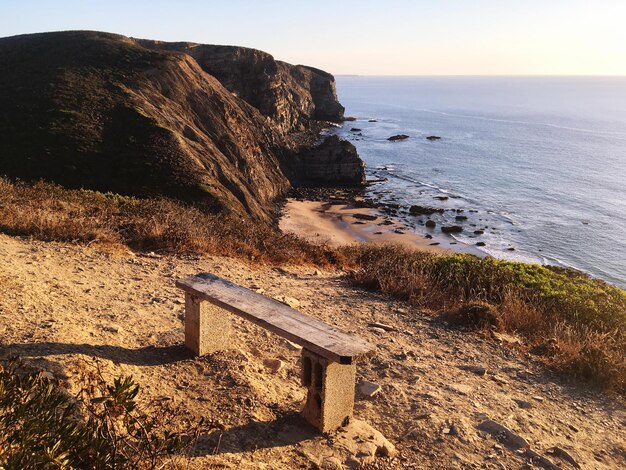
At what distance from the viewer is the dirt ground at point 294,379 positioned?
4.53 metres

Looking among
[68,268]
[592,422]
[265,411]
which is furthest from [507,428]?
[68,268]

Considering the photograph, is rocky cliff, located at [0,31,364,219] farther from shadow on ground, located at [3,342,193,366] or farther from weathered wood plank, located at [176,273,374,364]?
weathered wood plank, located at [176,273,374,364]

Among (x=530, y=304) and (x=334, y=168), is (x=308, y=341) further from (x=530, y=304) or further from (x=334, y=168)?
(x=334, y=168)

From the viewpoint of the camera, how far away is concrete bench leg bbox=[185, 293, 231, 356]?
18.5 ft

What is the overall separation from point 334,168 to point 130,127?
2227 cm

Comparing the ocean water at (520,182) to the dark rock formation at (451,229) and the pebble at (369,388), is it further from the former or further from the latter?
the pebble at (369,388)

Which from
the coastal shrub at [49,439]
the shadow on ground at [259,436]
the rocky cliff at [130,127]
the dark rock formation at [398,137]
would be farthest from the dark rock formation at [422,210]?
the dark rock formation at [398,137]

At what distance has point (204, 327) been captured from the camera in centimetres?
568

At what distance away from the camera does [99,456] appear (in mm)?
2896

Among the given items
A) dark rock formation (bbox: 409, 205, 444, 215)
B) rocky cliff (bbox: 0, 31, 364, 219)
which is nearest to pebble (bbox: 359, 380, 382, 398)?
Answer: rocky cliff (bbox: 0, 31, 364, 219)

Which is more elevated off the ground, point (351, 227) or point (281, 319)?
point (281, 319)

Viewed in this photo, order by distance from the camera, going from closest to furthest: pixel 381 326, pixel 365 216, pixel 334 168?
pixel 381 326 < pixel 365 216 < pixel 334 168

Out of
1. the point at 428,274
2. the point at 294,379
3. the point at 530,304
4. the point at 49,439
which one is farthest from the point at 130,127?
the point at 49,439

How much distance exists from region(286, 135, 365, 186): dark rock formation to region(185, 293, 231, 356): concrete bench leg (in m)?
41.3
